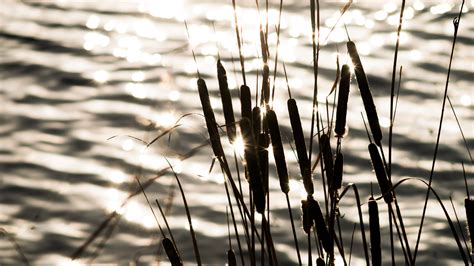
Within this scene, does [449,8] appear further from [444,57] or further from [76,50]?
[76,50]

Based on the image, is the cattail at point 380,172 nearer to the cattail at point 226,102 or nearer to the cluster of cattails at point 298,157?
the cluster of cattails at point 298,157

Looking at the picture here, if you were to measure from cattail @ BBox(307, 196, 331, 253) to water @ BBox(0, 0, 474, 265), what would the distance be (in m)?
0.97

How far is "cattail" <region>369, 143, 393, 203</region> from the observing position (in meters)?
1.49

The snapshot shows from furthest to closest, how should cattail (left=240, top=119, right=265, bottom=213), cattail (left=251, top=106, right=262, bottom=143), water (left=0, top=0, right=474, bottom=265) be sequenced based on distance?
water (left=0, top=0, right=474, bottom=265), cattail (left=251, top=106, right=262, bottom=143), cattail (left=240, top=119, right=265, bottom=213)

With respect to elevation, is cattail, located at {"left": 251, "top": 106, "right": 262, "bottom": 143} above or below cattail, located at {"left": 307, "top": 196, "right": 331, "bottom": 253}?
above

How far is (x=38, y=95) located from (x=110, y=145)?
87 cm

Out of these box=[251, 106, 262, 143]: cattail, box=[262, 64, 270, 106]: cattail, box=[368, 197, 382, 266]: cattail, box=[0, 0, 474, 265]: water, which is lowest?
box=[368, 197, 382, 266]: cattail

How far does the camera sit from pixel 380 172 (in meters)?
1.50

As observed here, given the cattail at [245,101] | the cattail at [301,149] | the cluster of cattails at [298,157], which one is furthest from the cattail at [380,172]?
the cattail at [245,101]

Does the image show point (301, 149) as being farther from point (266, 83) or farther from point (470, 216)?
point (470, 216)

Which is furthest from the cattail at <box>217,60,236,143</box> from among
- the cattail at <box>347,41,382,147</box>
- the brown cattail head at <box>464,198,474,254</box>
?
the brown cattail head at <box>464,198,474,254</box>

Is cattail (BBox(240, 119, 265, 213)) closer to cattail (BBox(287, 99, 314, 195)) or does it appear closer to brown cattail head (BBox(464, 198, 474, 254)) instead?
cattail (BBox(287, 99, 314, 195))

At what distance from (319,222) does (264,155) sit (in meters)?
0.15

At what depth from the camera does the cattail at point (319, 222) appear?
58.2 inches
